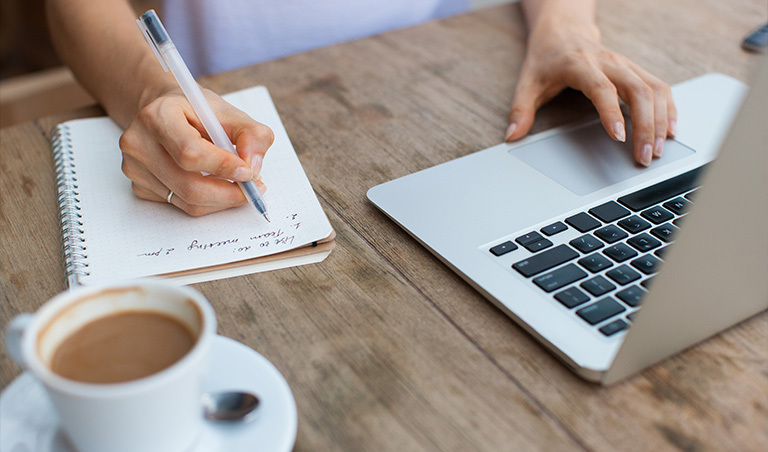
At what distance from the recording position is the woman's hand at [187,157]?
0.55 m

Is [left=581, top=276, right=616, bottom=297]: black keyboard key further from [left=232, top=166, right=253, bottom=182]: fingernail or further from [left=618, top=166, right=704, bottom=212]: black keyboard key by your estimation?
[left=232, top=166, right=253, bottom=182]: fingernail

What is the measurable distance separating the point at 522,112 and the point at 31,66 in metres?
2.29

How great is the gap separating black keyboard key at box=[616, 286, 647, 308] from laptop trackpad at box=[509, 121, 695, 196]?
0.15 metres

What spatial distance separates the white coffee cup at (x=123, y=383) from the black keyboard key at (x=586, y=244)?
0.98 feet

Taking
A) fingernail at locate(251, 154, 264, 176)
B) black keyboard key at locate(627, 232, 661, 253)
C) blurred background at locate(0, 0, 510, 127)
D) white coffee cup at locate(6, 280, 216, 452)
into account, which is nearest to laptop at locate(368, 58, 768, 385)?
black keyboard key at locate(627, 232, 661, 253)

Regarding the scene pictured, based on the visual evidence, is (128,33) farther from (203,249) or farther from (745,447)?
(745,447)

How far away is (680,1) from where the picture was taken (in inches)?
40.7

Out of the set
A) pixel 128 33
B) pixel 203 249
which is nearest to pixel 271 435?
pixel 203 249

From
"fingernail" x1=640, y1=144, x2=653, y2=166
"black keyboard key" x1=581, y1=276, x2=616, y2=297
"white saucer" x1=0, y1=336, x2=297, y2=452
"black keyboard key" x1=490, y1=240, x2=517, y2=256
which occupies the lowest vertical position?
"white saucer" x1=0, y1=336, x2=297, y2=452

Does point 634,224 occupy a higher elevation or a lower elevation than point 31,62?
higher

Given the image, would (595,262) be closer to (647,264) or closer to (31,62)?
(647,264)

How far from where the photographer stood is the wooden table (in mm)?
402

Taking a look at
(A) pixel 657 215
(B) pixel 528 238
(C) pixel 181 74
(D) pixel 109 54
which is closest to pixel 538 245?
(B) pixel 528 238

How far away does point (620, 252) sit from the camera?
51cm
